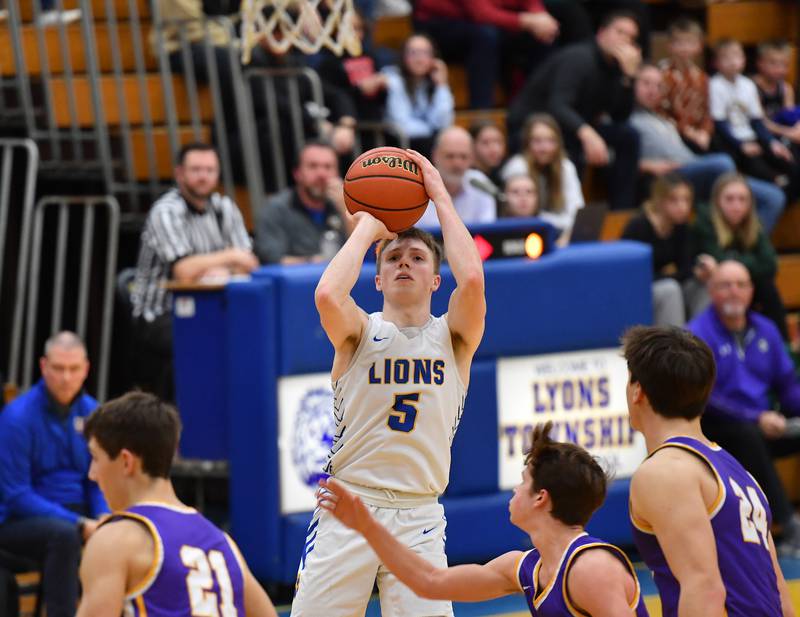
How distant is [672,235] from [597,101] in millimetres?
1944

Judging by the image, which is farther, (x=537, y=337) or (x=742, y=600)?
(x=537, y=337)

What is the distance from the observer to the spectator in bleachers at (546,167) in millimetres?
9695

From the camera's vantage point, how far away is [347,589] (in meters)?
4.89

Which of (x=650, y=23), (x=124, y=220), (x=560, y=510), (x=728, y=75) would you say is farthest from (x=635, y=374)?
(x=650, y=23)

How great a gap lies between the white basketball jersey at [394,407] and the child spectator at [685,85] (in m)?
7.40

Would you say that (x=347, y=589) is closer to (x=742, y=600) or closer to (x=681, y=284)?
(x=742, y=600)

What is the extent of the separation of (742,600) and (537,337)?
4226 mm

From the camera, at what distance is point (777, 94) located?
1290 cm

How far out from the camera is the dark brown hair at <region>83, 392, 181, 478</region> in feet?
13.5

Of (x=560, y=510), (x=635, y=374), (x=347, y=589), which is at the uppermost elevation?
(x=635, y=374)

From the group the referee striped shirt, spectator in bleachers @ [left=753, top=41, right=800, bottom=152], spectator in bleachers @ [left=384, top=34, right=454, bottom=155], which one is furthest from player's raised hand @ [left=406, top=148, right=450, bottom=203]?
spectator in bleachers @ [left=753, top=41, right=800, bottom=152]

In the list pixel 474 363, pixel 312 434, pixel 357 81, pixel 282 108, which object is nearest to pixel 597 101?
pixel 357 81

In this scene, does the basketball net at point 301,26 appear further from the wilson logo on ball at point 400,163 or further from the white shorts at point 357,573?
the white shorts at point 357,573

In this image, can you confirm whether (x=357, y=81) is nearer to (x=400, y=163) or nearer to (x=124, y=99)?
(x=124, y=99)
